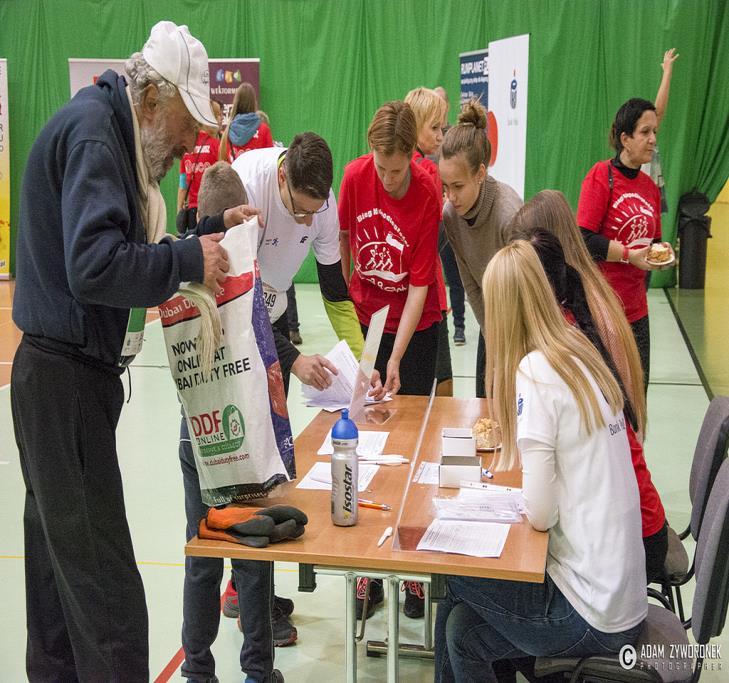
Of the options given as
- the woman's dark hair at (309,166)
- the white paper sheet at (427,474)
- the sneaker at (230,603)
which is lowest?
the sneaker at (230,603)

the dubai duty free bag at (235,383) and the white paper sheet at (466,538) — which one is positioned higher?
the dubai duty free bag at (235,383)

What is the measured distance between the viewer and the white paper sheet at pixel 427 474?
2232 mm

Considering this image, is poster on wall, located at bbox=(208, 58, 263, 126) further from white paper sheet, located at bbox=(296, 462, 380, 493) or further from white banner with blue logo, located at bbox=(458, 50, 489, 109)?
white paper sheet, located at bbox=(296, 462, 380, 493)

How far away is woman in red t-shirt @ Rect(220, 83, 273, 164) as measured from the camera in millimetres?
6191

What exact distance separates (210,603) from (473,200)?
1.51m

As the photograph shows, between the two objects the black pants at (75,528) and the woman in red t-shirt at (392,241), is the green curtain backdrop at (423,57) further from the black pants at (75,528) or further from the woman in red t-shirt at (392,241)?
the black pants at (75,528)

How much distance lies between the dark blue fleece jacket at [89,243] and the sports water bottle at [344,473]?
17.0 inches

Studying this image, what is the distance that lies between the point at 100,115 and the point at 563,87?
7.92 m

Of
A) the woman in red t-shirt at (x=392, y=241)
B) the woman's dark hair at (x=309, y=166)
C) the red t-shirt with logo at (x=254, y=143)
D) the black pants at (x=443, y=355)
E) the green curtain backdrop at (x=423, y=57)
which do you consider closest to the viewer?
the woman's dark hair at (x=309, y=166)

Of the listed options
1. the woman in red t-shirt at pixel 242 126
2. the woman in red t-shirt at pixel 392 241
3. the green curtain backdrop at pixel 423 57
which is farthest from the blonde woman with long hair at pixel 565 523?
the green curtain backdrop at pixel 423 57

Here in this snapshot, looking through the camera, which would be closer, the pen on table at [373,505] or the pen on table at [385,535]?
the pen on table at [385,535]

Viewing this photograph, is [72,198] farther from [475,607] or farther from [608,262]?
[608,262]

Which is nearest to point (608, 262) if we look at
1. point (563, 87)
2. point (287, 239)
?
point (287, 239)

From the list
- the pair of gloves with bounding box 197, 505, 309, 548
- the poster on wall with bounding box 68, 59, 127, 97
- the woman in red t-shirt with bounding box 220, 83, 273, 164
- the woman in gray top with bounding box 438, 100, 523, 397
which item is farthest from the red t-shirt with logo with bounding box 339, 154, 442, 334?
the poster on wall with bounding box 68, 59, 127, 97
